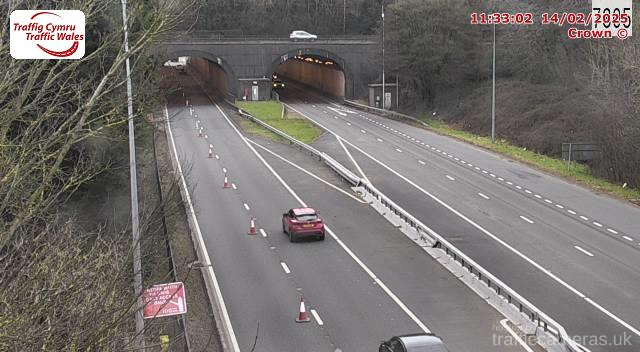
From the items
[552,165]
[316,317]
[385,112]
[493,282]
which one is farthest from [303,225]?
[385,112]

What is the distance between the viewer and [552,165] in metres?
41.3

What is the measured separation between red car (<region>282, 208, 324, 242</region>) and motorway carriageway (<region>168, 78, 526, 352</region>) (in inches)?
14.9

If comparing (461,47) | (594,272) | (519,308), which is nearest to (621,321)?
(519,308)

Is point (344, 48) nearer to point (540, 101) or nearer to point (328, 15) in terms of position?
point (540, 101)

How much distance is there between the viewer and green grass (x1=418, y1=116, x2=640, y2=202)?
1381 inches

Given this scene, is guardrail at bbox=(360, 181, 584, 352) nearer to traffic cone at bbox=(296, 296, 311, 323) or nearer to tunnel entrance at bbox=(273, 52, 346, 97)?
traffic cone at bbox=(296, 296, 311, 323)

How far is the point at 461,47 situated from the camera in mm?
65938

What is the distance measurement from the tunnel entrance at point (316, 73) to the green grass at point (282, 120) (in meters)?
9.70

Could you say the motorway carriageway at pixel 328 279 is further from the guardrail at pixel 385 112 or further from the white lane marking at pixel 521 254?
the guardrail at pixel 385 112

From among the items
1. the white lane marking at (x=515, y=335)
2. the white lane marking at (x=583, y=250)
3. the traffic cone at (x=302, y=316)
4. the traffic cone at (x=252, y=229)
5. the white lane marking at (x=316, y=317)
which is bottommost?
the white lane marking at (x=515, y=335)

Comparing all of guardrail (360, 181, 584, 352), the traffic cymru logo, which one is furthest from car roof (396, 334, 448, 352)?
the traffic cymru logo

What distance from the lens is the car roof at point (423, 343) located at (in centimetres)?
1540

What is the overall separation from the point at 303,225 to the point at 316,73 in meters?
68.6

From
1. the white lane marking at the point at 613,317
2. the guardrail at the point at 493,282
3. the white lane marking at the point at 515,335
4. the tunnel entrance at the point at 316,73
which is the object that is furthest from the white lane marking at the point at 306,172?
the tunnel entrance at the point at 316,73
